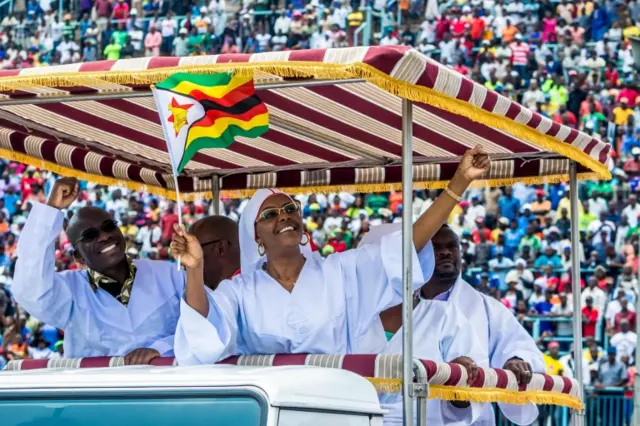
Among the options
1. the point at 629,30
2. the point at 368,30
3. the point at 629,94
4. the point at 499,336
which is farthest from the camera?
the point at 368,30

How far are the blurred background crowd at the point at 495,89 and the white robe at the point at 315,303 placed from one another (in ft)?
33.1

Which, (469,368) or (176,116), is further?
(469,368)

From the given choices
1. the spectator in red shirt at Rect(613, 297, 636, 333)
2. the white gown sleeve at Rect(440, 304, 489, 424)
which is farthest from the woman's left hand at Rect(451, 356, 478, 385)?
the spectator in red shirt at Rect(613, 297, 636, 333)

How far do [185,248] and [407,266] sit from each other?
0.84 meters

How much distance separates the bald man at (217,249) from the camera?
6895mm

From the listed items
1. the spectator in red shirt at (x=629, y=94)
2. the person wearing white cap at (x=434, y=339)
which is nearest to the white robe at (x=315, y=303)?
the person wearing white cap at (x=434, y=339)

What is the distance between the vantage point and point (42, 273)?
5.83m

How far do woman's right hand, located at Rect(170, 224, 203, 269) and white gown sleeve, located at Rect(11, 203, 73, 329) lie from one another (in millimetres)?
861

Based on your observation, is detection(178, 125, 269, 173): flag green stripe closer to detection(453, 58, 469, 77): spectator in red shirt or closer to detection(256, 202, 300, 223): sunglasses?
detection(256, 202, 300, 223): sunglasses

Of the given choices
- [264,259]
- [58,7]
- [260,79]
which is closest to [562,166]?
[264,259]

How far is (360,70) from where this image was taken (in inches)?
184

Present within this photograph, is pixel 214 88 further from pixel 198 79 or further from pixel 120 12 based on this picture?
pixel 120 12

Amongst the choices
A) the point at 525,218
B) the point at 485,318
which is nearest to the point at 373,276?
the point at 485,318

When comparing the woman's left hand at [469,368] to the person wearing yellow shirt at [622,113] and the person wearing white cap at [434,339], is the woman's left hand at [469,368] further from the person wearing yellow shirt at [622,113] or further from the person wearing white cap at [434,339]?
the person wearing yellow shirt at [622,113]
